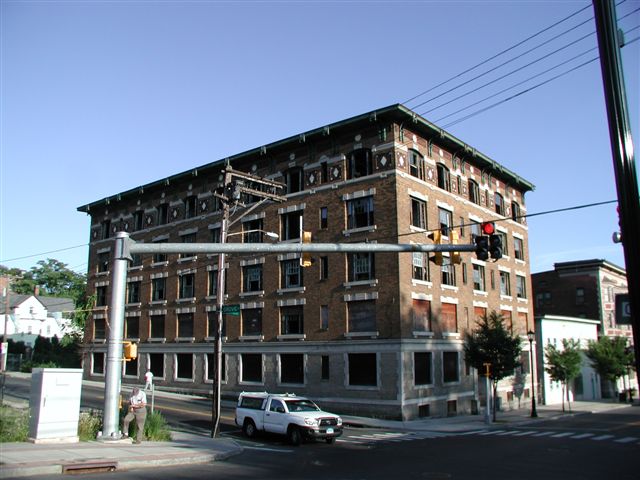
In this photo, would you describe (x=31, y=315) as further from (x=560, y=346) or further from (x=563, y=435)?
(x=563, y=435)

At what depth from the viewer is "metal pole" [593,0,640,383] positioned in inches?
285

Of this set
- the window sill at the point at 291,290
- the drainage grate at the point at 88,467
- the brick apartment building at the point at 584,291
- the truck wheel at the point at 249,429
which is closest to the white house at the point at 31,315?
the window sill at the point at 291,290

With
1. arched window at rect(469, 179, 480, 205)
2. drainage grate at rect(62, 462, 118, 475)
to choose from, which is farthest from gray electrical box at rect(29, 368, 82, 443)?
arched window at rect(469, 179, 480, 205)

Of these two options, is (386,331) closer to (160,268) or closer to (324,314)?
(324,314)

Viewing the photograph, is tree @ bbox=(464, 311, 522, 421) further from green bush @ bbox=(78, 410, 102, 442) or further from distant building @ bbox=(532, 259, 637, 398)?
distant building @ bbox=(532, 259, 637, 398)

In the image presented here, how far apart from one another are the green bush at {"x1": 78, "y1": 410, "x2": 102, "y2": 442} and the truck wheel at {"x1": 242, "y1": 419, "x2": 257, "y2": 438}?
6295 millimetres

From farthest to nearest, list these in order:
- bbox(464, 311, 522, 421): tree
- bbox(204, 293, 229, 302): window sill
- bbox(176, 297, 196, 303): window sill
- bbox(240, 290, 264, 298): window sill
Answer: bbox(176, 297, 196, 303): window sill < bbox(204, 293, 229, 302): window sill < bbox(240, 290, 264, 298): window sill < bbox(464, 311, 522, 421): tree

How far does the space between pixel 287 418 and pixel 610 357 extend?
41456mm

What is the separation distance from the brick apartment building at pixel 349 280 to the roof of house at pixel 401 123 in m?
0.12

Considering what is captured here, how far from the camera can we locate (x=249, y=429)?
23812 millimetres

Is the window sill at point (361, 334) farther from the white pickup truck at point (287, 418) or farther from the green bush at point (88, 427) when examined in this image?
the green bush at point (88, 427)

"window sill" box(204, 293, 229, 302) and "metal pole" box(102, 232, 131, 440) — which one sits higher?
"window sill" box(204, 293, 229, 302)

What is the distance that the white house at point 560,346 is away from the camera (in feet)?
163

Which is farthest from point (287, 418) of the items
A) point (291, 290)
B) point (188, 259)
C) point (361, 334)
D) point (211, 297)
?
point (188, 259)
